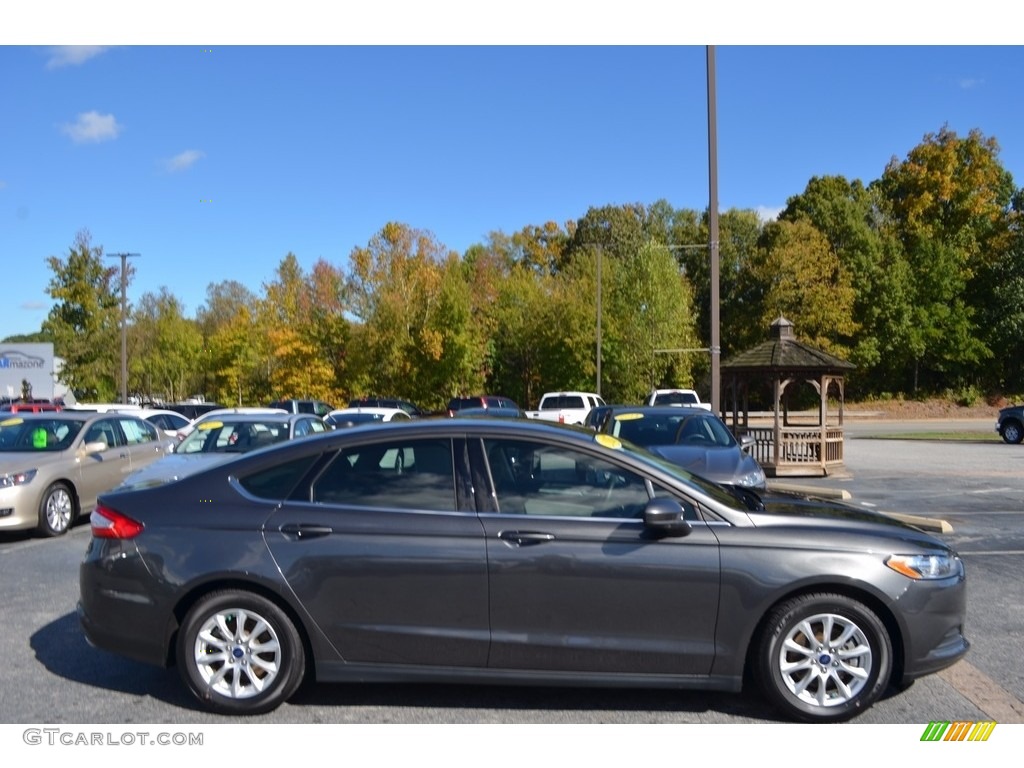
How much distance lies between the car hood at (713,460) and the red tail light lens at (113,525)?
630 cm

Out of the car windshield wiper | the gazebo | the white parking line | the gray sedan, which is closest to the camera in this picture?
the car windshield wiper

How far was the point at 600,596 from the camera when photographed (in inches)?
190

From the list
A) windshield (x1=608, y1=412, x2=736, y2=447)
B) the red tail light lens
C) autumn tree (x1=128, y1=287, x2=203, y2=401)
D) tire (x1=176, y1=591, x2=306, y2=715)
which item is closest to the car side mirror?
tire (x1=176, y1=591, x2=306, y2=715)

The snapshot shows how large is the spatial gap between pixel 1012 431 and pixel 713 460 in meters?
21.6

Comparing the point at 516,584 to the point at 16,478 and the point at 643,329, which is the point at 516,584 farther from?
the point at 643,329

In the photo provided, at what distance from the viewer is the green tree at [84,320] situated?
5131 centimetres

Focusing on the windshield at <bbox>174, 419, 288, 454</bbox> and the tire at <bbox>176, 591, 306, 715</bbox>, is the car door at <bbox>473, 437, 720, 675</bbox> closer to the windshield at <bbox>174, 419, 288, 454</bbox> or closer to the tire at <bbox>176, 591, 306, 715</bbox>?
the tire at <bbox>176, 591, 306, 715</bbox>

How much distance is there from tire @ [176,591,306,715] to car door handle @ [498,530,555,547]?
4.03ft

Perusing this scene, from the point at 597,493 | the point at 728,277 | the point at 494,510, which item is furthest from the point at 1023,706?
the point at 728,277

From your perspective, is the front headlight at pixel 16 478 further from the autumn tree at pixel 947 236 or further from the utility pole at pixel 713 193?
the autumn tree at pixel 947 236

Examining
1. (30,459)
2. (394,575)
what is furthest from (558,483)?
(30,459)

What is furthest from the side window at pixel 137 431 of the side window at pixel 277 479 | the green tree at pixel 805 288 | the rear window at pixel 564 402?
the green tree at pixel 805 288

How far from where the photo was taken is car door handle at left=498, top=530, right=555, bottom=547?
4.87m

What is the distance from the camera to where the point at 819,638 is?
4.87 m
